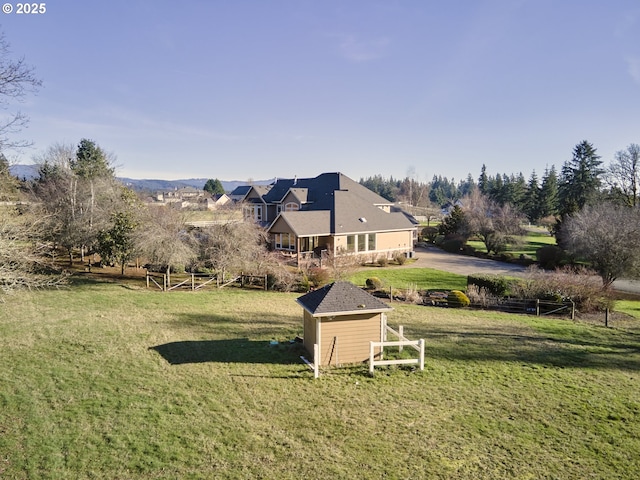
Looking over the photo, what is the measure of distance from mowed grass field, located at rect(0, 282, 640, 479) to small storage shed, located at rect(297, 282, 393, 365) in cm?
58

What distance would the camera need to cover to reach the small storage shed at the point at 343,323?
511 inches

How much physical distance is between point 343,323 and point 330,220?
2415 cm

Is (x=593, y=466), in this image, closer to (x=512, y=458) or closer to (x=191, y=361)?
Answer: (x=512, y=458)

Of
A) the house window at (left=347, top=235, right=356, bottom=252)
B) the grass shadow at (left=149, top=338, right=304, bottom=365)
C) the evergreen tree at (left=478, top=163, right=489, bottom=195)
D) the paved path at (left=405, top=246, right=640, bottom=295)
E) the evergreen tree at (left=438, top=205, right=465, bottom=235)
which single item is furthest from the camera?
the evergreen tree at (left=478, top=163, right=489, bottom=195)

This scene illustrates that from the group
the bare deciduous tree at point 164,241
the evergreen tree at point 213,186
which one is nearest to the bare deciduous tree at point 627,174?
the bare deciduous tree at point 164,241

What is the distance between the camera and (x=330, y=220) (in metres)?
37.0

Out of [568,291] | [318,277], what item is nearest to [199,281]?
[318,277]

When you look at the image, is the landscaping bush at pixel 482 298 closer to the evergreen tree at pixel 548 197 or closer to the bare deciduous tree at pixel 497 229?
the bare deciduous tree at pixel 497 229

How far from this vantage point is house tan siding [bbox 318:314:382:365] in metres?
13.2

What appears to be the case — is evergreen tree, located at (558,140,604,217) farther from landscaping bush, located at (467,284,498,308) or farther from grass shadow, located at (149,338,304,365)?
grass shadow, located at (149,338,304,365)

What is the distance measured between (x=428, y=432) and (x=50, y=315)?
54.0 feet

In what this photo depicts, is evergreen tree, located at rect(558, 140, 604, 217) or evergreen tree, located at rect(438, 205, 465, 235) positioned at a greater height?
evergreen tree, located at rect(558, 140, 604, 217)

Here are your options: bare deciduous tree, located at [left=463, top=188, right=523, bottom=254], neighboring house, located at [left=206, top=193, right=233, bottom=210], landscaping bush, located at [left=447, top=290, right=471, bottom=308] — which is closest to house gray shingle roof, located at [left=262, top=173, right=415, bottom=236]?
neighboring house, located at [left=206, top=193, right=233, bottom=210]

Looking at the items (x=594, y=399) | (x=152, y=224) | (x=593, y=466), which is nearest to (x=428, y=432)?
(x=593, y=466)
